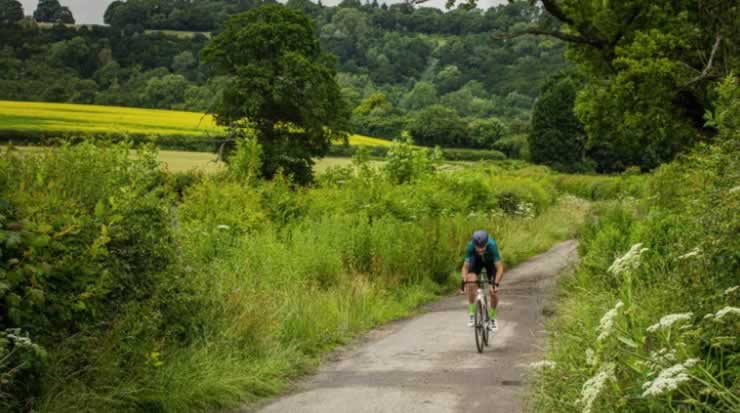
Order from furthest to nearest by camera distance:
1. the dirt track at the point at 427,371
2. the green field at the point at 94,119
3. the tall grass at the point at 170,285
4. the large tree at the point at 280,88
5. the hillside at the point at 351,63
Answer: the hillside at the point at 351,63 → the large tree at the point at 280,88 → the green field at the point at 94,119 → the dirt track at the point at 427,371 → the tall grass at the point at 170,285

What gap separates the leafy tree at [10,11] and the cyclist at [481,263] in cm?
3677

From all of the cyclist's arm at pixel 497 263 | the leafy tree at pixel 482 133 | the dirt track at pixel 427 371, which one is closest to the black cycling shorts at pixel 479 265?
the cyclist's arm at pixel 497 263

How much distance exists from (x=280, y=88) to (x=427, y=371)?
111ft

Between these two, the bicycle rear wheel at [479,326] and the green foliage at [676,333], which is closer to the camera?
the green foliage at [676,333]

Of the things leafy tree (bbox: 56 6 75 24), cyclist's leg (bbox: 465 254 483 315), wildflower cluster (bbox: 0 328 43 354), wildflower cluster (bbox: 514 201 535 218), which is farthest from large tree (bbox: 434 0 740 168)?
leafy tree (bbox: 56 6 75 24)

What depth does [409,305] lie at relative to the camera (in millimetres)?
17047

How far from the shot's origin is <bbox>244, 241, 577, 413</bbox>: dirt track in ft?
30.3

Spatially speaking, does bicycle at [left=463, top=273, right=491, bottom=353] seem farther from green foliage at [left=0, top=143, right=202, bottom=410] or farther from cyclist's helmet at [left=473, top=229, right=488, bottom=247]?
green foliage at [left=0, top=143, right=202, bottom=410]

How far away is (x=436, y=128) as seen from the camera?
83.8m

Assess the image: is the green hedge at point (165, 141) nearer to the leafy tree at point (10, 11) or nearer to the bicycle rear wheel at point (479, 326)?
the bicycle rear wheel at point (479, 326)

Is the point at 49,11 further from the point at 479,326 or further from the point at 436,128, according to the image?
the point at 479,326

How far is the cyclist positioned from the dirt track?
2.28 ft

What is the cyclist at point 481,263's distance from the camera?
12.4 metres

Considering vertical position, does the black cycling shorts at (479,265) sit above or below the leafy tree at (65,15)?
below
